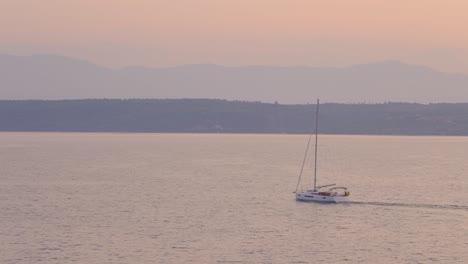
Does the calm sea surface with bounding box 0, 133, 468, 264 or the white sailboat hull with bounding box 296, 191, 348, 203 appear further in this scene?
the white sailboat hull with bounding box 296, 191, 348, 203

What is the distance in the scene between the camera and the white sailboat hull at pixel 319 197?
9469cm

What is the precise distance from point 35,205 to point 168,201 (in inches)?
580

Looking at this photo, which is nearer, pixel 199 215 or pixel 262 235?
pixel 262 235

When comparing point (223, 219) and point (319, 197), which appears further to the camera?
point (319, 197)

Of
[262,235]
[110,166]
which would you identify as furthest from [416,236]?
[110,166]

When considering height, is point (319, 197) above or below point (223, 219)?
above

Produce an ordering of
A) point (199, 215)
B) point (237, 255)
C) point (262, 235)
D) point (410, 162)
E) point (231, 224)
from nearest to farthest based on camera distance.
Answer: point (237, 255), point (262, 235), point (231, 224), point (199, 215), point (410, 162)

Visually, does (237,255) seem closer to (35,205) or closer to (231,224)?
(231,224)

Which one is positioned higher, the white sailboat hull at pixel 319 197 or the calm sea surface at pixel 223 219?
the white sailboat hull at pixel 319 197

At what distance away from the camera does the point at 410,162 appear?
18700cm

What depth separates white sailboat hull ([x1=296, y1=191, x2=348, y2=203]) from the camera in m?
94.7

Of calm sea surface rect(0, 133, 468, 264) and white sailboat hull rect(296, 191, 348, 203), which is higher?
white sailboat hull rect(296, 191, 348, 203)

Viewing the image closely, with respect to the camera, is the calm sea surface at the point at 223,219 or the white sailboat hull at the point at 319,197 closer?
the calm sea surface at the point at 223,219

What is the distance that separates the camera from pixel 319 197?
95125 mm
